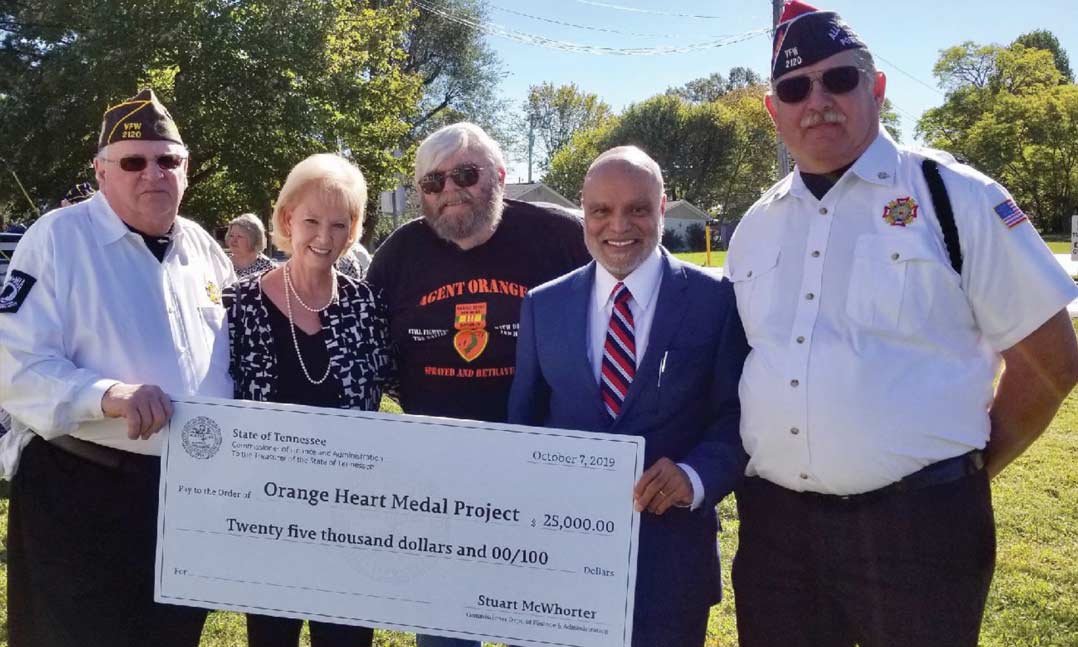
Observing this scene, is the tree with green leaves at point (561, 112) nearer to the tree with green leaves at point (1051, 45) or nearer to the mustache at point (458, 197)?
the tree with green leaves at point (1051, 45)

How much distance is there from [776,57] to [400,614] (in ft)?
6.97

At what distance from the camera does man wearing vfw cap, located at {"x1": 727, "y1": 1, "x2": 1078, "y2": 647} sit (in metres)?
2.25

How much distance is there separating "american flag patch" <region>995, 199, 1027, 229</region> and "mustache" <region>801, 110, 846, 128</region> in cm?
51

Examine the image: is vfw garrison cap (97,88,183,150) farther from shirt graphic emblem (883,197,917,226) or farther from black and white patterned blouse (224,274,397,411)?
shirt graphic emblem (883,197,917,226)

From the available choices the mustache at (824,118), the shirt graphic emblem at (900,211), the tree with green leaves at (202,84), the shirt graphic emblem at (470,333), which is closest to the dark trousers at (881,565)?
the shirt graphic emblem at (900,211)

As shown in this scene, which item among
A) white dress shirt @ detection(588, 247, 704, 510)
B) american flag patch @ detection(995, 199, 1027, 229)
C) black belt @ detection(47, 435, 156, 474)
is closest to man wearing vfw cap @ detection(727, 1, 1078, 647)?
american flag patch @ detection(995, 199, 1027, 229)

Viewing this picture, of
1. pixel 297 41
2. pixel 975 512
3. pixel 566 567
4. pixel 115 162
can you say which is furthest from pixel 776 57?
pixel 297 41

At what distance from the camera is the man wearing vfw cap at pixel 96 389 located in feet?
8.12

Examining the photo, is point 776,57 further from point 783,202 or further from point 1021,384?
point 1021,384

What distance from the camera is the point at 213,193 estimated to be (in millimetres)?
21203

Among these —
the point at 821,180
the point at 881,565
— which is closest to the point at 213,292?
the point at 821,180

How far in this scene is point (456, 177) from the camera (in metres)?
3.22

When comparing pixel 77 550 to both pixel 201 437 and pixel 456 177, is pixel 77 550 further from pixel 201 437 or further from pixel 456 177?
pixel 456 177

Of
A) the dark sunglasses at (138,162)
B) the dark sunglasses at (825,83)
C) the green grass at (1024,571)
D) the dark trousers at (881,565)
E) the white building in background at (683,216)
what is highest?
the white building in background at (683,216)
